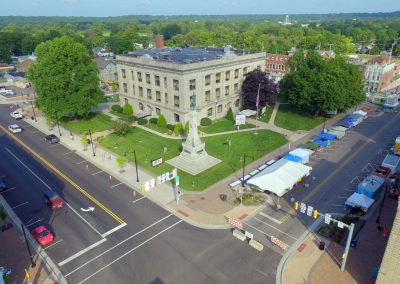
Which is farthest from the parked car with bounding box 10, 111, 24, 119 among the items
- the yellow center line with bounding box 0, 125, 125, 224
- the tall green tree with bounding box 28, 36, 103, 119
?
the tall green tree with bounding box 28, 36, 103, 119

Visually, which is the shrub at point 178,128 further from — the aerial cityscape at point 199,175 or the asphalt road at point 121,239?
the asphalt road at point 121,239

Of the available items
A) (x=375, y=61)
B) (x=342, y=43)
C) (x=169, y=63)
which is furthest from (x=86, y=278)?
(x=342, y=43)

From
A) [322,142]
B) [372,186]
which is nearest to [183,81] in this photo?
[322,142]

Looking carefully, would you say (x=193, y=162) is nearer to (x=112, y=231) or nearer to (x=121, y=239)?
(x=112, y=231)

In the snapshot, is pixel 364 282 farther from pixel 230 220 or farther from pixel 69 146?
pixel 69 146

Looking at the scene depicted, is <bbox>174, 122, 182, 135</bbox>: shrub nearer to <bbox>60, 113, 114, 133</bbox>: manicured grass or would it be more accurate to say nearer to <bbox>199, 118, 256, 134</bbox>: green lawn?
<bbox>199, 118, 256, 134</bbox>: green lawn

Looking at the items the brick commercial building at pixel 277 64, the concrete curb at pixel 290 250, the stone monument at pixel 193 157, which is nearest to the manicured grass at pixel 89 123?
the stone monument at pixel 193 157
